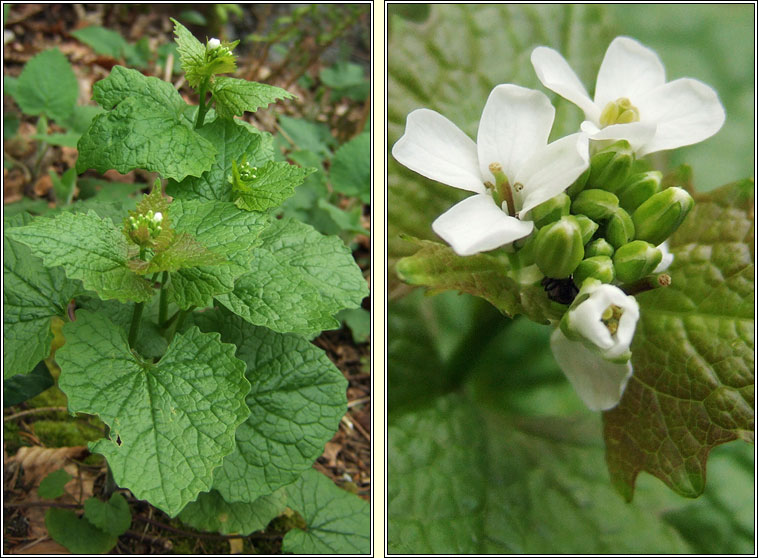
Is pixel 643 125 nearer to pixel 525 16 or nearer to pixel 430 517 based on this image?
pixel 525 16

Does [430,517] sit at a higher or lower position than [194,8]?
lower

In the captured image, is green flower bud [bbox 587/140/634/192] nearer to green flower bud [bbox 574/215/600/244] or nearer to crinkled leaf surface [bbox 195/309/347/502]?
green flower bud [bbox 574/215/600/244]

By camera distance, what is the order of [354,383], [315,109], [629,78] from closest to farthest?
[629,78]
[354,383]
[315,109]

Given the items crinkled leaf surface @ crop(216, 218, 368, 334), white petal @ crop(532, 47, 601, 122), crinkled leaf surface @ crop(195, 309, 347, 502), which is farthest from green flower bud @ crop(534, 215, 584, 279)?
crinkled leaf surface @ crop(195, 309, 347, 502)

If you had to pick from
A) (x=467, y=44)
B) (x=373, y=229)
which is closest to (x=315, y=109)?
(x=467, y=44)

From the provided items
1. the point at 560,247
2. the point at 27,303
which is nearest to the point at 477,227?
the point at 560,247

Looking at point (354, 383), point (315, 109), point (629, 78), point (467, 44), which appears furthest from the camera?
point (315, 109)

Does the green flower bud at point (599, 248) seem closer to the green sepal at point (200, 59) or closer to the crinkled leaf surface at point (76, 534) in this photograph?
the green sepal at point (200, 59)
